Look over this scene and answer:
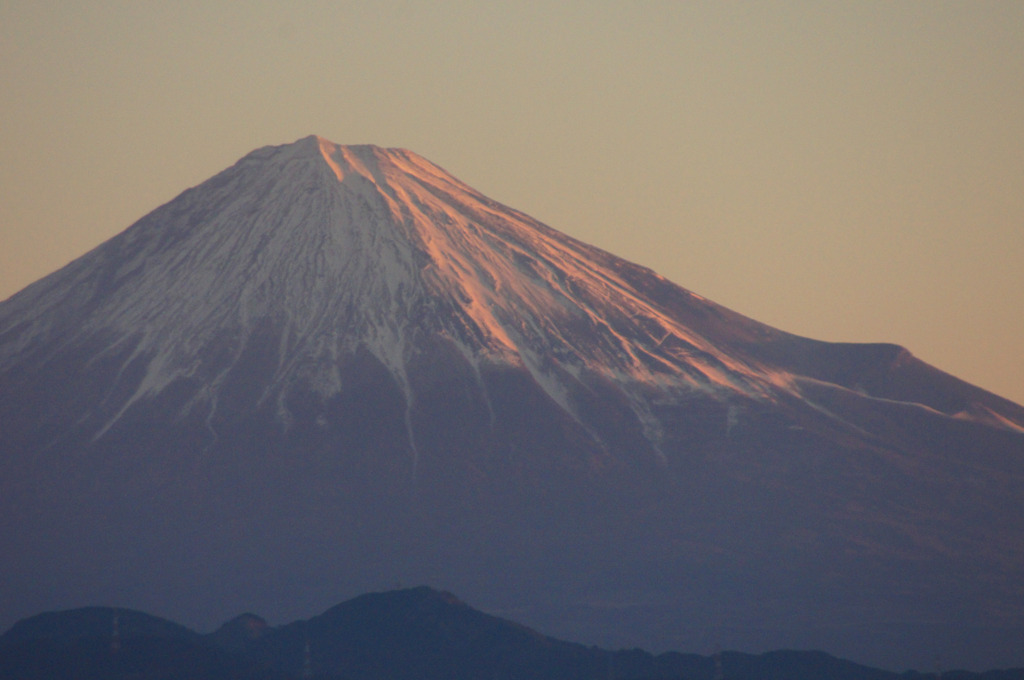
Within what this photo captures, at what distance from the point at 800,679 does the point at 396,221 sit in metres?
79.8

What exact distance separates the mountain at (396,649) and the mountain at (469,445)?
27.7 m

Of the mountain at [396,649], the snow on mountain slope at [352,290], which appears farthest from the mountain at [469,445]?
the mountain at [396,649]

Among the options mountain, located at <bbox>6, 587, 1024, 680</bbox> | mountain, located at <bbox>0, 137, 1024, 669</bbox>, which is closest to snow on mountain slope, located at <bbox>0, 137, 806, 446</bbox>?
mountain, located at <bbox>0, 137, 1024, 669</bbox>

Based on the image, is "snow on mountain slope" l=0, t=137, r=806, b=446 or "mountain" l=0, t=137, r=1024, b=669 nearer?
"mountain" l=0, t=137, r=1024, b=669

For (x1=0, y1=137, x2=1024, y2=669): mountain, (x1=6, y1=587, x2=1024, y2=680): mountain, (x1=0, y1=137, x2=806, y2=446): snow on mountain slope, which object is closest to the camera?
(x1=6, y1=587, x2=1024, y2=680): mountain

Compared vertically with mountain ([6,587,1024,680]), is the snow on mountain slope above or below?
above

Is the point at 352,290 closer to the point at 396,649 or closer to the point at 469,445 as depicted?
the point at 469,445

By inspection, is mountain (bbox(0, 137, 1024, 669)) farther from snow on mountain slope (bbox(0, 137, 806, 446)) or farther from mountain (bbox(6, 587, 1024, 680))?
mountain (bbox(6, 587, 1024, 680))

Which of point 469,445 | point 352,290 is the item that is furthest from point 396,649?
point 352,290

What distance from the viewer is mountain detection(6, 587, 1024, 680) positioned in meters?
93.4

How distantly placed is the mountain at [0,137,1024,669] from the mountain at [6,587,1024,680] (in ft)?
91.0

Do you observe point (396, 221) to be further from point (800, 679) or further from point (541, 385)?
point (800, 679)

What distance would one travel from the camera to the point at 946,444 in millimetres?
163125

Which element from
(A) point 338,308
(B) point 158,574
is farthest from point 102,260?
(B) point 158,574
